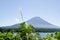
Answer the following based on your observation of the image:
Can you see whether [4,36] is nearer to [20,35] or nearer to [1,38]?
[1,38]

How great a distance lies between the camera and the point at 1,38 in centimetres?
272

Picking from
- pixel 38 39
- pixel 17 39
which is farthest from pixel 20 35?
pixel 38 39

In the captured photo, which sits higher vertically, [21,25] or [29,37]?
[21,25]

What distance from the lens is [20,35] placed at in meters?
2.67

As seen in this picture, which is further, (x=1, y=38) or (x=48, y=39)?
(x=1, y=38)

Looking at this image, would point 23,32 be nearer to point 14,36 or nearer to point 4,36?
point 14,36

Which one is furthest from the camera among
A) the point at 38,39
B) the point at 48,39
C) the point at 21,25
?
the point at 21,25

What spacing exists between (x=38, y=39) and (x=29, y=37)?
13cm

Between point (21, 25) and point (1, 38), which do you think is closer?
point (21, 25)

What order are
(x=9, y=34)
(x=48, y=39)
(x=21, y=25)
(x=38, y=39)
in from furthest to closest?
(x=9, y=34) → (x=21, y=25) → (x=38, y=39) → (x=48, y=39)

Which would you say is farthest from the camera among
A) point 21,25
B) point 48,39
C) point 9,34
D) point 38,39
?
point 9,34

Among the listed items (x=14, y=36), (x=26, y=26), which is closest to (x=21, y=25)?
(x=26, y=26)

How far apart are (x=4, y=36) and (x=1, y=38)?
110 millimetres

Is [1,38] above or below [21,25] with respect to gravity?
below
